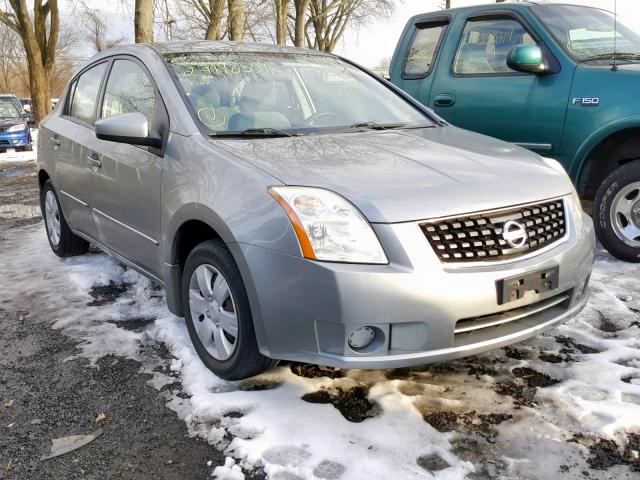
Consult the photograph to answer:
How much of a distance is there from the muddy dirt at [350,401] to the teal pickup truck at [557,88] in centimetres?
280

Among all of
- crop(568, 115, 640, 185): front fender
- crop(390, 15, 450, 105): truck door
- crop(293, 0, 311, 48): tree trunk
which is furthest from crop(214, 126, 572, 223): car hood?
crop(293, 0, 311, 48): tree trunk

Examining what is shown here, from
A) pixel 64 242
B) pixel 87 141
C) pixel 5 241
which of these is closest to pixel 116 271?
pixel 64 242

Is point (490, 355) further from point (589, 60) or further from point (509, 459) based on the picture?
point (589, 60)

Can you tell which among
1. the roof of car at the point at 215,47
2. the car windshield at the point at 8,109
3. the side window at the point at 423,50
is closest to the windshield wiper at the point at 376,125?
the roof of car at the point at 215,47

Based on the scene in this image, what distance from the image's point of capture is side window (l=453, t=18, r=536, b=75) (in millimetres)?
5230

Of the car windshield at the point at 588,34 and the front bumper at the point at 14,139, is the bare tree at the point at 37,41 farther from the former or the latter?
the car windshield at the point at 588,34

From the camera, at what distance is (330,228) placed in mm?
2479

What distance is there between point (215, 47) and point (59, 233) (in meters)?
2.31

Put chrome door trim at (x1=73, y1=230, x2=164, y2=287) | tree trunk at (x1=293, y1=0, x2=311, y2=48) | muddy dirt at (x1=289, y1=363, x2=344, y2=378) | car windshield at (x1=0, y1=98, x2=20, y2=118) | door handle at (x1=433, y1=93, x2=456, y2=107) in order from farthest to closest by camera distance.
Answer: tree trunk at (x1=293, y1=0, x2=311, y2=48)
car windshield at (x1=0, y1=98, x2=20, y2=118)
door handle at (x1=433, y1=93, x2=456, y2=107)
chrome door trim at (x1=73, y1=230, x2=164, y2=287)
muddy dirt at (x1=289, y1=363, x2=344, y2=378)

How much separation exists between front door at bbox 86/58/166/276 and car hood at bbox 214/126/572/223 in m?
0.59

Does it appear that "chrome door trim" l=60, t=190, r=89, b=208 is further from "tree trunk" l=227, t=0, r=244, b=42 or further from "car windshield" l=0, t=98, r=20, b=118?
"tree trunk" l=227, t=0, r=244, b=42

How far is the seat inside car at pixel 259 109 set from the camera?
339 cm

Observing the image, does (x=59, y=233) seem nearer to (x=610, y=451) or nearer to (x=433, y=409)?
(x=433, y=409)

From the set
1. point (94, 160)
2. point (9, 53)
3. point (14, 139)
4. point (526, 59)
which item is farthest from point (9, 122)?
point (9, 53)
